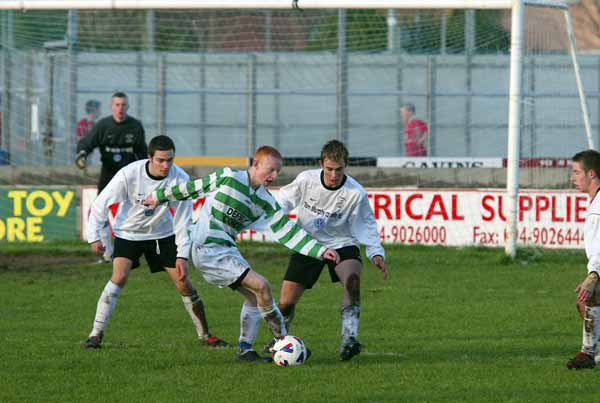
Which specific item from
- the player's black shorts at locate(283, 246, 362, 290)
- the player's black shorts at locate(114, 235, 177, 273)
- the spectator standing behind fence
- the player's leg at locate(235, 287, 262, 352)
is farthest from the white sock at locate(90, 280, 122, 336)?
the spectator standing behind fence

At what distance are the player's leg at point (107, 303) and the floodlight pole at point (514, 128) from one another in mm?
7346

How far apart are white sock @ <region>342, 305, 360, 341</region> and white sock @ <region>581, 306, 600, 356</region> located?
5.51ft

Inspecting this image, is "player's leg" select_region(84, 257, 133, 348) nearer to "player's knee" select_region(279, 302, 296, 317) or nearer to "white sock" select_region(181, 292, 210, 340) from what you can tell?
"white sock" select_region(181, 292, 210, 340)

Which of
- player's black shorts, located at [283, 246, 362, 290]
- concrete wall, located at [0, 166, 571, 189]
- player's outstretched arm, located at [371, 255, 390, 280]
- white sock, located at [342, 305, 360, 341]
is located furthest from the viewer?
concrete wall, located at [0, 166, 571, 189]

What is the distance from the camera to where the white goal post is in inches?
633

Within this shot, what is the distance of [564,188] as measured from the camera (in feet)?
57.0

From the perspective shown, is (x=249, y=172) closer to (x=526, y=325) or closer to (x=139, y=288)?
(x=526, y=325)

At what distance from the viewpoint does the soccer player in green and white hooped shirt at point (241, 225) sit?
8805 millimetres

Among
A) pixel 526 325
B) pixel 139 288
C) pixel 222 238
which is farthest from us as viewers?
pixel 139 288

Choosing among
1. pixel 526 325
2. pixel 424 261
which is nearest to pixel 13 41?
pixel 424 261

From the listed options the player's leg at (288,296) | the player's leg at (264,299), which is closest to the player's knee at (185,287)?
the player's leg at (288,296)

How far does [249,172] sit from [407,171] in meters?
9.59

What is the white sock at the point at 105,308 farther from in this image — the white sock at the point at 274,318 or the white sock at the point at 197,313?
the white sock at the point at 274,318

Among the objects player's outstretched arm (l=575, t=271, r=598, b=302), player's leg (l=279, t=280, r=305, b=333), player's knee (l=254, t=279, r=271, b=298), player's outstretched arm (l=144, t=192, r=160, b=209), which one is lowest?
player's leg (l=279, t=280, r=305, b=333)
